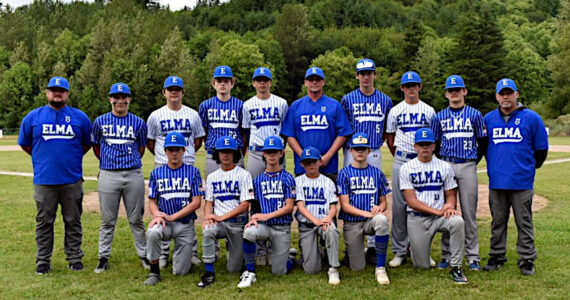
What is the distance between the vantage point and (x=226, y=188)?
5977 mm

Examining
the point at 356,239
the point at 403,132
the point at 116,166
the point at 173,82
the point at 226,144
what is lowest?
the point at 356,239

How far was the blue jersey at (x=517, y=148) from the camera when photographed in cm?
583

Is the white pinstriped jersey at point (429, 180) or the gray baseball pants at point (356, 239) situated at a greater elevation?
the white pinstriped jersey at point (429, 180)

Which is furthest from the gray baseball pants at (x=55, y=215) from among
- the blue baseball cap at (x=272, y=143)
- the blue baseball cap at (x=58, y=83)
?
the blue baseball cap at (x=272, y=143)

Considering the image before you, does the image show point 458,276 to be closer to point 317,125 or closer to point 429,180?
point 429,180

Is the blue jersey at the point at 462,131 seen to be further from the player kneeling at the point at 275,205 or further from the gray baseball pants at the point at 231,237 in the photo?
the gray baseball pants at the point at 231,237

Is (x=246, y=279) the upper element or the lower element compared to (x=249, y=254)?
lower

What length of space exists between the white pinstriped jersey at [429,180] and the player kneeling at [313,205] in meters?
0.87

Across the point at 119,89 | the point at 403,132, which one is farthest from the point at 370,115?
the point at 119,89

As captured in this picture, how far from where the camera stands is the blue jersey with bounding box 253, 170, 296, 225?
19.6ft

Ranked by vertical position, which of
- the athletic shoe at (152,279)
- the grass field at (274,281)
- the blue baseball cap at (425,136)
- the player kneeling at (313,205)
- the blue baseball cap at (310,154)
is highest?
the blue baseball cap at (425,136)

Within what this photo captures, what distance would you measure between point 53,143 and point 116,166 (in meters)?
0.75

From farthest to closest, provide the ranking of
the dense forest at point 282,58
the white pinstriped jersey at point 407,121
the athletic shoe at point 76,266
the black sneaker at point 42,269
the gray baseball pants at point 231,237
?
the dense forest at point 282,58, the white pinstriped jersey at point 407,121, the athletic shoe at point 76,266, the black sneaker at point 42,269, the gray baseball pants at point 231,237

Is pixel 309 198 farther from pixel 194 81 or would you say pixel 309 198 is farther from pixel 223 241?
pixel 194 81
